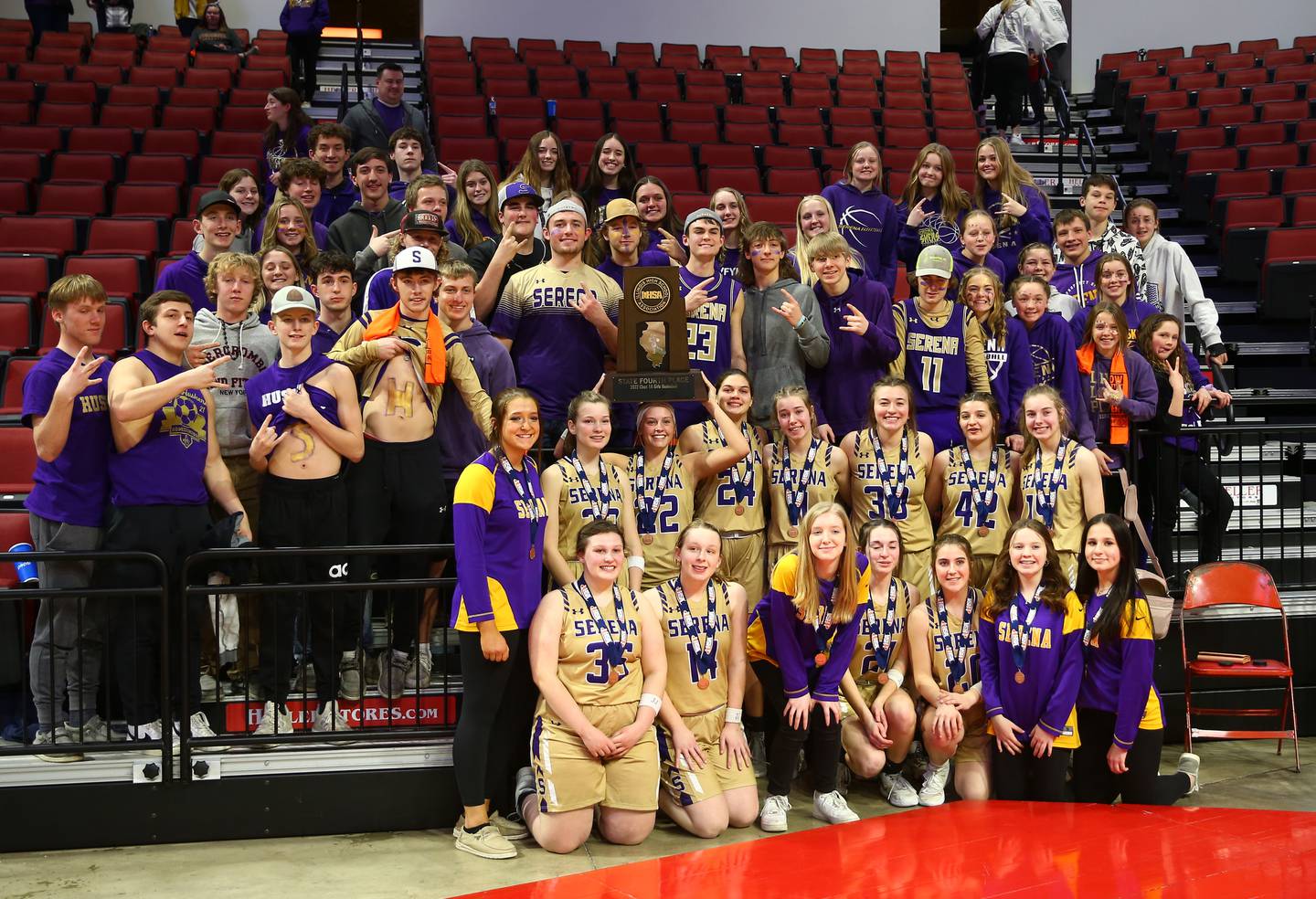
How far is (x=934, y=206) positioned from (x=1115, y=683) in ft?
9.61

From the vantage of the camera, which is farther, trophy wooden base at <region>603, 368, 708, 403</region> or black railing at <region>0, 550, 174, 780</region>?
trophy wooden base at <region>603, 368, 708, 403</region>

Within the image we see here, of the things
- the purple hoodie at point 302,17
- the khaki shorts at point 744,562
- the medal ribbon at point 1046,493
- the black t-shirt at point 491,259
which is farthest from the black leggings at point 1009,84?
the khaki shorts at point 744,562

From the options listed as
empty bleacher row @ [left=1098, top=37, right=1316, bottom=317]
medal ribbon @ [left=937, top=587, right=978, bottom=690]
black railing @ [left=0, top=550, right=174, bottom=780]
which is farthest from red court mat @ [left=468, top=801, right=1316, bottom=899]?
empty bleacher row @ [left=1098, top=37, right=1316, bottom=317]

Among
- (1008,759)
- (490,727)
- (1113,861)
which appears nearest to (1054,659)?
(1008,759)

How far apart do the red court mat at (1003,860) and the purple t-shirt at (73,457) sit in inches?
78.3

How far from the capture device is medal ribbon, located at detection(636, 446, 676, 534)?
5039 millimetres

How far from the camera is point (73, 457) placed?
4.38 metres

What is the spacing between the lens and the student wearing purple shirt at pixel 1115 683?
15.4ft

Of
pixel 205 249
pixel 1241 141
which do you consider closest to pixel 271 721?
pixel 205 249

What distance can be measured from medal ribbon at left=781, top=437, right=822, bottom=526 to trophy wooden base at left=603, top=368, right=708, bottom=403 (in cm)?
60

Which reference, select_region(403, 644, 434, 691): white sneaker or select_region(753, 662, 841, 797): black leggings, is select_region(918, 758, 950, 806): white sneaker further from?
select_region(403, 644, 434, 691): white sneaker

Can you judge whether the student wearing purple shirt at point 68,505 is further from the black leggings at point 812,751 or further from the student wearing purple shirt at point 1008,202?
the student wearing purple shirt at point 1008,202

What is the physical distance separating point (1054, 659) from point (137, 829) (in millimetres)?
3395

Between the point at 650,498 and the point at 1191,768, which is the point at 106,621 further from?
the point at 1191,768
